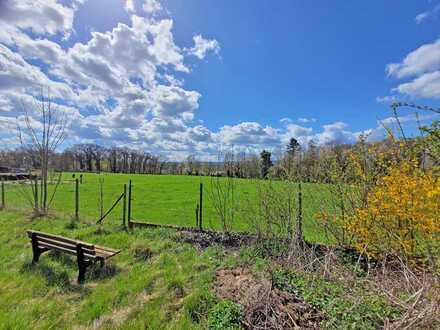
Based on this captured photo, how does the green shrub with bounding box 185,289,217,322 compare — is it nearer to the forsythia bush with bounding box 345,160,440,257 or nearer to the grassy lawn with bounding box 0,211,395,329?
the grassy lawn with bounding box 0,211,395,329

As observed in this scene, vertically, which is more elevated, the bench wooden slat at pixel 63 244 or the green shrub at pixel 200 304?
the bench wooden slat at pixel 63 244

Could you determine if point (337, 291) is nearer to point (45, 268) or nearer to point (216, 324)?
point (216, 324)

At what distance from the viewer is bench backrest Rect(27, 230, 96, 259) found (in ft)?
13.1

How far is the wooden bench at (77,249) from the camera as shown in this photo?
399cm

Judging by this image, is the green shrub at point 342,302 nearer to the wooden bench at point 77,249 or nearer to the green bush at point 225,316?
the green bush at point 225,316

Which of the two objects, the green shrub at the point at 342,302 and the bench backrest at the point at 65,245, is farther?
the bench backrest at the point at 65,245

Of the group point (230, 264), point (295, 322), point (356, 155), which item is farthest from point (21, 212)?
point (356, 155)

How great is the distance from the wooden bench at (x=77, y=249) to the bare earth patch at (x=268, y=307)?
2236 mm

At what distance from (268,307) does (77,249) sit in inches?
128

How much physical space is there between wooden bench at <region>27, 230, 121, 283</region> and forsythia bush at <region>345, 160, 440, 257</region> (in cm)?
424

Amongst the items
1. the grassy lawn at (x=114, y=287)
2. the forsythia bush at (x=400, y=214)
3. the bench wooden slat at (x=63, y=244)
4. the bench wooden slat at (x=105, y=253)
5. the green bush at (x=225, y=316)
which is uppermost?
the forsythia bush at (x=400, y=214)

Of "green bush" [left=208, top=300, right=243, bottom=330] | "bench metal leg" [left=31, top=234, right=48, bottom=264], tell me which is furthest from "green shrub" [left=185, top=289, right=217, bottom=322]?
"bench metal leg" [left=31, top=234, right=48, bottom=264]

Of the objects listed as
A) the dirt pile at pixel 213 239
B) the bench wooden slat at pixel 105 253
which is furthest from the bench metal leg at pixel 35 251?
the dirt pile at pixel 213 239

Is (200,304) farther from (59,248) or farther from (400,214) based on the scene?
(400,214)
